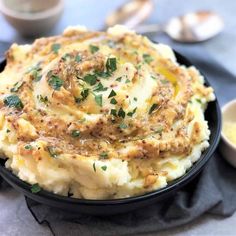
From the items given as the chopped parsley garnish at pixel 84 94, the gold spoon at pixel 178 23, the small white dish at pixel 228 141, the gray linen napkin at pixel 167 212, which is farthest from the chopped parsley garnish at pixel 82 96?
the gold spoon at pixel 178 23

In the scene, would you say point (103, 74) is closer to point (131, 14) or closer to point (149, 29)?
point (149, 29)

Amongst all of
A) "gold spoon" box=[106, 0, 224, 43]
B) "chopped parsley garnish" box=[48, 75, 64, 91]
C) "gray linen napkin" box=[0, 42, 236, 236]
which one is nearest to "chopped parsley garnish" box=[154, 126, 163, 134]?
"gray linen napkin" box=[0, 42, 236, 236]

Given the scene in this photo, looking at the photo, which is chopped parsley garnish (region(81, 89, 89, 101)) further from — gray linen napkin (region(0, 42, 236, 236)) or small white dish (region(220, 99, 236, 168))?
small white dish (region(220, 99, 236, 168))

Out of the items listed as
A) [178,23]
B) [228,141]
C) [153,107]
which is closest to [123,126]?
[153,107]

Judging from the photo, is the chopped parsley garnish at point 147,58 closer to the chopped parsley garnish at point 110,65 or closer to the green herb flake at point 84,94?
the chopped parsley garnish at point 110,65

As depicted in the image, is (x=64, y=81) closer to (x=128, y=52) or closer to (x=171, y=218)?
(x=128, y=52)

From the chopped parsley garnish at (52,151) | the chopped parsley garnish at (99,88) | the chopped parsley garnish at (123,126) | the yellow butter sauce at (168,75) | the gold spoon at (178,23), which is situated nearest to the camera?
Result: the chopped parsley garnish at (52,151)

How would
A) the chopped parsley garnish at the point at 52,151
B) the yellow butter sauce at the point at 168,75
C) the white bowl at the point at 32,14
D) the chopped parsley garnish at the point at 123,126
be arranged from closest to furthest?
1. the chopped parsley garnish at the point at 52,151
2. the chopped parsley garnish at the point at 123,126
3. the yellow butter sauce at the point at 168,75
4. the white bowl at the point at 32,14
